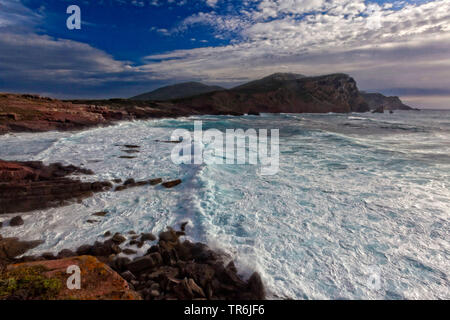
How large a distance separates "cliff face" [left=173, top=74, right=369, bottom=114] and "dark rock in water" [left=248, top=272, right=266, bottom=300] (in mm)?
65424

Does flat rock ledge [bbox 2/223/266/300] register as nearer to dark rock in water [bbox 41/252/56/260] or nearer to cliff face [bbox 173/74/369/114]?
dark rock in water [bbox 41/252/56/260]

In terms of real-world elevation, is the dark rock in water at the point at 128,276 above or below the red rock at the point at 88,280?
below

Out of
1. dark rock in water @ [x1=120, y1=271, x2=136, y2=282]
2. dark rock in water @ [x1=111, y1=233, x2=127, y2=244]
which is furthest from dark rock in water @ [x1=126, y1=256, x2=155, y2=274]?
dark rock in water @ [x1=111, y1=233, x2=127, y2=244]

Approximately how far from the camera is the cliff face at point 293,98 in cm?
7769

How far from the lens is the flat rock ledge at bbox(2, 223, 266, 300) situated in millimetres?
3453

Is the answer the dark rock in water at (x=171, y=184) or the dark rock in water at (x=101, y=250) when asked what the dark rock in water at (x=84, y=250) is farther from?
the dark rock in water at (x=171, y=184)

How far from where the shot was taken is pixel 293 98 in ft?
315

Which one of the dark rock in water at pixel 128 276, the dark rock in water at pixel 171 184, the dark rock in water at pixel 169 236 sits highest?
the dark rock in water at pixel 171 184

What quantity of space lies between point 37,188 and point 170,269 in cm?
570

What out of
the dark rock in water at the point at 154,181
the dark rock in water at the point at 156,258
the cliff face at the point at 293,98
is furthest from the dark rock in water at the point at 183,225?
the cliff face at the point at 293,98

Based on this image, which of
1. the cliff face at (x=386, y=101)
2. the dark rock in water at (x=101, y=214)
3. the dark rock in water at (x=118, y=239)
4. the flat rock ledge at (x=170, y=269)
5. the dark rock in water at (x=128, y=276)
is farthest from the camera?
the cliff face at (x=386, y=101)

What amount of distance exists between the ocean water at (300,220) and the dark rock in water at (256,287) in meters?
0.20
